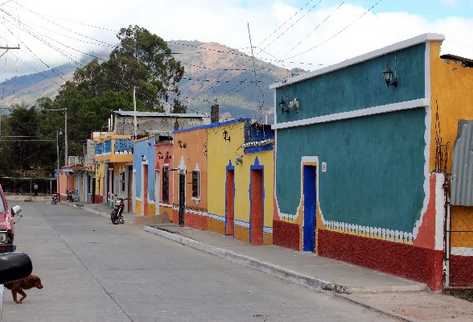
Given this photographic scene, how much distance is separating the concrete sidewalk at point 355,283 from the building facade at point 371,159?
1.26 feet

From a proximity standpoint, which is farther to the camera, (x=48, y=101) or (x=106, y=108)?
(x=48, y=101)

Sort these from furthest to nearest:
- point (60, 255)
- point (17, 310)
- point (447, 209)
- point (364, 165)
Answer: point (60, 255)
point (364, 165)
point (447, 209)
point (17, 310)

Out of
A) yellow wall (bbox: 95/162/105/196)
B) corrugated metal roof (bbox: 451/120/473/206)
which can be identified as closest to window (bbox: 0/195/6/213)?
corrugated metal roof (bbox: 451/120/473/206)

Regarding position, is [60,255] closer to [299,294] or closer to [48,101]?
[299,294]

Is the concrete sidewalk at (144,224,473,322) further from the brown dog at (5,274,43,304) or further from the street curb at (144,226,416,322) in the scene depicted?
the brown dog at (5,274,43,304)

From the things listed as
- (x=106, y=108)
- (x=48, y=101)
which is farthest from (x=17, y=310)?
(x=48, y=101)

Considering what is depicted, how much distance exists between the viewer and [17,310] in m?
11.3

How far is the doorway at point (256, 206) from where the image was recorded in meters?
23.2

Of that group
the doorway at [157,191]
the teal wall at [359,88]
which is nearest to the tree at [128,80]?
the doorway at [157,191]

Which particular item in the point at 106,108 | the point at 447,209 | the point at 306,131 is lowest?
the point at 447,209

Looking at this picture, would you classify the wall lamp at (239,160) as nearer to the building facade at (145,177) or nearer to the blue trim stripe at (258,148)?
the blue trim stripe at (258,148)

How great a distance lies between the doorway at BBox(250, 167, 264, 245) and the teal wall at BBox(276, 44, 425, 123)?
2.74 metres

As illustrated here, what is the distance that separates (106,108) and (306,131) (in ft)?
217

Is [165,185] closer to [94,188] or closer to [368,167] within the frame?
[368,167]
